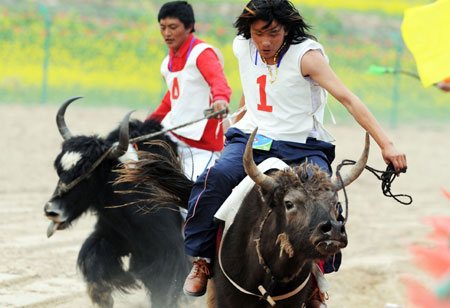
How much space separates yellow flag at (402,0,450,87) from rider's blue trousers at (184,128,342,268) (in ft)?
3.34

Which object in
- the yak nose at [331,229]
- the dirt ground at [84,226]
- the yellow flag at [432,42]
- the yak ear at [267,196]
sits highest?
the yellow flag at [432,42]

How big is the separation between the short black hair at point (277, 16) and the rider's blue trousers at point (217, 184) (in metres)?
0.66

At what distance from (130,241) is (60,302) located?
0.79 meters

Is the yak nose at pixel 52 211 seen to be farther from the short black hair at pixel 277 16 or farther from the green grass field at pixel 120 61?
the green grass field at pixel 120 61

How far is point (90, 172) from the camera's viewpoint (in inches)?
225

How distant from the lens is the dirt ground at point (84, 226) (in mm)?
6336

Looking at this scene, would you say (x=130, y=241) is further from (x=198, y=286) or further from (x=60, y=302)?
(x=198, y=286)

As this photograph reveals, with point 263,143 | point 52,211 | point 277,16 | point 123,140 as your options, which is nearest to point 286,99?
point 263,143

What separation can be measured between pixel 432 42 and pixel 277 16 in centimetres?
112

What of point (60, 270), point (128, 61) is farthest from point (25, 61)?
point (60, 270)

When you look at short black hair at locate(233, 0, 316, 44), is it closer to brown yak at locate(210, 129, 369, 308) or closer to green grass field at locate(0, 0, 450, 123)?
brown yak at locate(210, 129, 369, 308)

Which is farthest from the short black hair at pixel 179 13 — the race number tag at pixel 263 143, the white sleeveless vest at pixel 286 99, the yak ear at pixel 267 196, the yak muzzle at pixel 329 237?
the yak muzzle at pixel 329 237

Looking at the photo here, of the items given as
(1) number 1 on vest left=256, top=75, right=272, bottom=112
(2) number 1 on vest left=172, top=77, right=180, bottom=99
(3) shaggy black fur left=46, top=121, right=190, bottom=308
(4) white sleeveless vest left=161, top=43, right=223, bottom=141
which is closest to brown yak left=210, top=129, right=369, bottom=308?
(1) number 1 on vest left=256, top=75, right=272, bottom=112

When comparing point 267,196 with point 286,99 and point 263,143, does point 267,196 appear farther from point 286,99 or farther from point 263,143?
point 286,99
